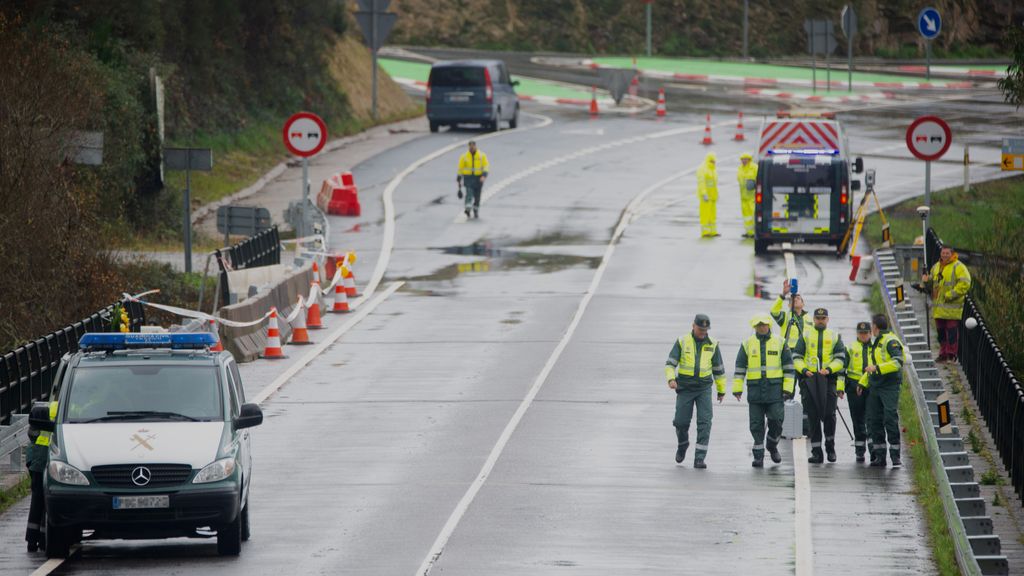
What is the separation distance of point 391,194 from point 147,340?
1013 inches

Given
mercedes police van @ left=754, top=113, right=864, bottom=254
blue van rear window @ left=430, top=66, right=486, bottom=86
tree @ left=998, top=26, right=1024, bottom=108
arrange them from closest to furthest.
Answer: tree @ left=998, top=26, right=1024, bottom=108, mercedes police van @ left=754, top=113, right=864, bottom=254, blue van rear window @ left=430, top=66, right=486, bottom=86

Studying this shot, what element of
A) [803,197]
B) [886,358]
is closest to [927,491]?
[886,358]

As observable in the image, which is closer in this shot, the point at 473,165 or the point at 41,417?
the point at 41,417

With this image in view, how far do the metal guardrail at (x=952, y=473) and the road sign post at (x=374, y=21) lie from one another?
90.7 feet

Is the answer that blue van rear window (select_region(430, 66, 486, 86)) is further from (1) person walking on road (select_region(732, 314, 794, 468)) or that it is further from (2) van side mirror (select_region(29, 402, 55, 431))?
(2) van side mirror (select_region(29, 402, 55, 431))

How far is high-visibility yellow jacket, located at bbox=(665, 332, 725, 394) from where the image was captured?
19062mm

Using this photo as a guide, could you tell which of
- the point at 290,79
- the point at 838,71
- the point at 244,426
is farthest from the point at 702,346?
the point at 838,71

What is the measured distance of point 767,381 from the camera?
1927 cm

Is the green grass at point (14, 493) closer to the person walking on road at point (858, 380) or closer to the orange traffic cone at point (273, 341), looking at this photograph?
the orange traffic cone at point (273, 341)

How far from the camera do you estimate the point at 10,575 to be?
47.7ft

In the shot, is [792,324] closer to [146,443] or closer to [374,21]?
[146,443]

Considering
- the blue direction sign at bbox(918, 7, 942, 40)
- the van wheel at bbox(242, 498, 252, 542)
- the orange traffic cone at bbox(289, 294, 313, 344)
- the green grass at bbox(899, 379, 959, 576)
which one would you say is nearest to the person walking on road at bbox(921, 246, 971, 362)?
the green grass at bbox(899, 379, 959, 576)

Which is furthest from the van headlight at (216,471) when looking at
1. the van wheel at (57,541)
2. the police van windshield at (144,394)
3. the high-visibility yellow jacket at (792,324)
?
the high-visibility yellow jacket at (792,324)

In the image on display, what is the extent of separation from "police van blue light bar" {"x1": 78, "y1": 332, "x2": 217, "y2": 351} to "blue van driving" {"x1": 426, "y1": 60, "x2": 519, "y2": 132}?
3462 cm
